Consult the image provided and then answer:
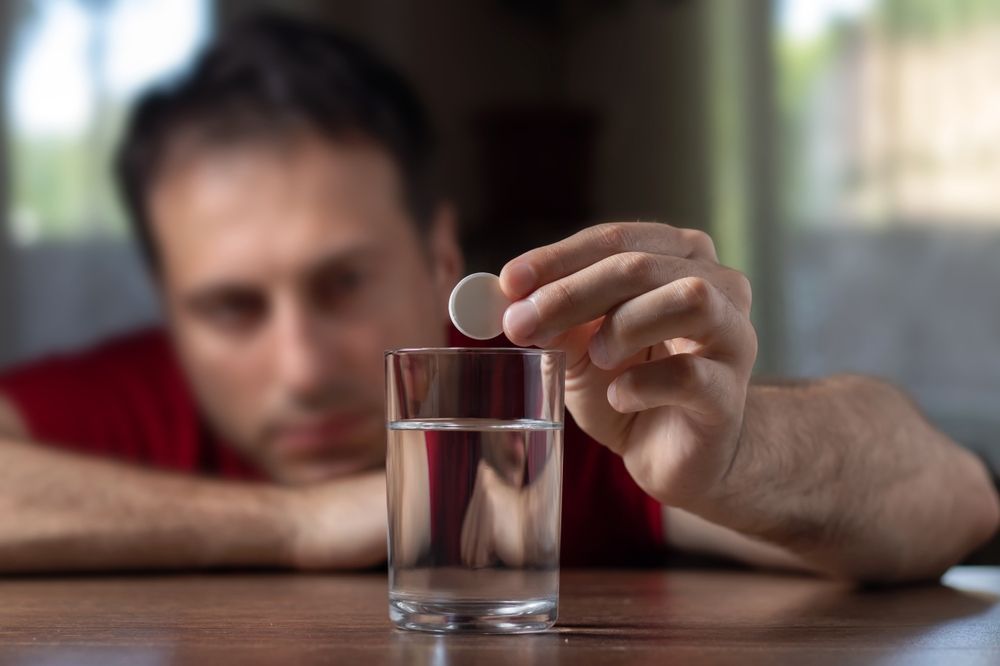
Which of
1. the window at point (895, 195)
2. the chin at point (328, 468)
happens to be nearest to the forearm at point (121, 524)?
the chin at point (328, 468)

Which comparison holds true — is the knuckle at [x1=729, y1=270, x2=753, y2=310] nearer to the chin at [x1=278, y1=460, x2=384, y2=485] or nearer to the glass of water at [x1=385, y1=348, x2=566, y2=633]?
the glass of water at [x1=385, y1=348, x2=566, y2=633]

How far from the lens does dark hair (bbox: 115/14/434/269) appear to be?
1.72m

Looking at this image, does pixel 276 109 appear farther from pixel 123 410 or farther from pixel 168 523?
pixel 168 523

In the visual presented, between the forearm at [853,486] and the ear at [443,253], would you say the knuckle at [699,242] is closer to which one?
the forearm at [853,486]

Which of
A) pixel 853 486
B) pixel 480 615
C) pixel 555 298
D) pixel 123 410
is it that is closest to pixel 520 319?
pixel 555 298

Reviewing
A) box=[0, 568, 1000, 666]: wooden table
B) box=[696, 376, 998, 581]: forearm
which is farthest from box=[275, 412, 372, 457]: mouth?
box=[696, 376, 998, 581]: forearm

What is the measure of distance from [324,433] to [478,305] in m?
0.92

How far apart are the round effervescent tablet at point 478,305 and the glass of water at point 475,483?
28 millimetres

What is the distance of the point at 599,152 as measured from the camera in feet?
13.5

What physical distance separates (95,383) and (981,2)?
2805mm

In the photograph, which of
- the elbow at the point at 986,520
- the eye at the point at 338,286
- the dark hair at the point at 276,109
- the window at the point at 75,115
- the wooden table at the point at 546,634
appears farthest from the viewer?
the window at the point at 75,115

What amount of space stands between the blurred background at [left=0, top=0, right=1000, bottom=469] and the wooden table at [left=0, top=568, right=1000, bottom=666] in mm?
2685

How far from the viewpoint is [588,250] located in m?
0.66

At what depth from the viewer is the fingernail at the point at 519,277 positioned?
62cm
